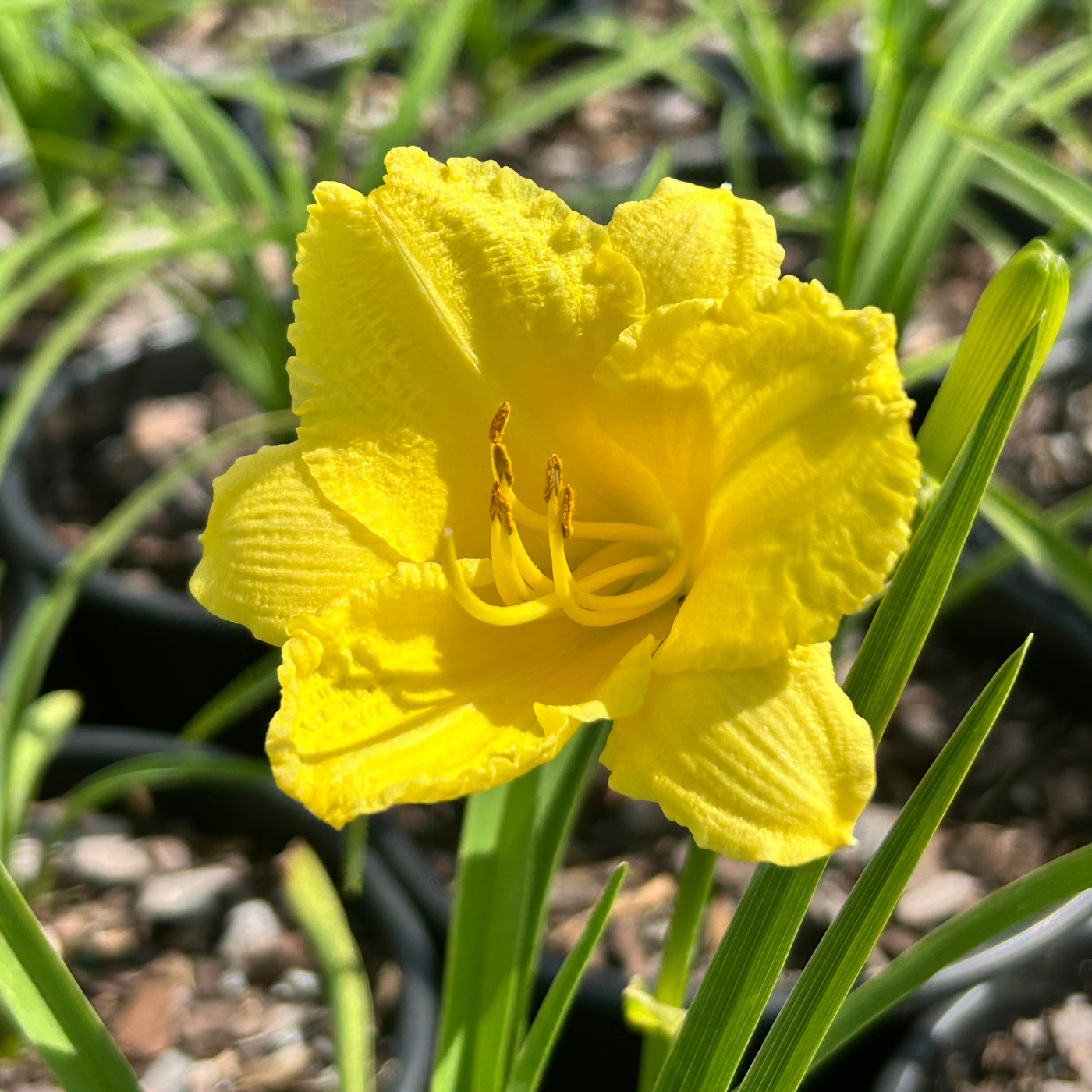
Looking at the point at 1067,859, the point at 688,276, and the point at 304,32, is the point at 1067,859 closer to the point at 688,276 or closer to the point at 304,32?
the point at 688,276

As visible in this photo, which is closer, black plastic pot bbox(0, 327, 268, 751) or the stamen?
the stamen

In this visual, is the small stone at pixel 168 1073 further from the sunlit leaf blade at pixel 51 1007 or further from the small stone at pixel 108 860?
the sunlit leaf blade at pixel 51 1007

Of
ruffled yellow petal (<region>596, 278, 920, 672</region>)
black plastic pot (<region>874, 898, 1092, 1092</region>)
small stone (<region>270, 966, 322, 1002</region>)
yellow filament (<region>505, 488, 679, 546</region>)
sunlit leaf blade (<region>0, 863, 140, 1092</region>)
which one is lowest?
small stone (<region>270, 966, 322, 1002</region>)

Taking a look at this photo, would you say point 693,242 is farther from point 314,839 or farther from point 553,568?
point 314,839

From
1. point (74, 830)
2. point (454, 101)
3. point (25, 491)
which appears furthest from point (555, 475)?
point (454, 101)

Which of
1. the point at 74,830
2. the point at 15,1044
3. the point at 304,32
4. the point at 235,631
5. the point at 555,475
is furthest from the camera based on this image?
the point at 304,32

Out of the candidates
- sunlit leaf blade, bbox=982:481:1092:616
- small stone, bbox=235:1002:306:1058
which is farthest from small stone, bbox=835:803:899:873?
small stone, bbox=235:1002:306:1058

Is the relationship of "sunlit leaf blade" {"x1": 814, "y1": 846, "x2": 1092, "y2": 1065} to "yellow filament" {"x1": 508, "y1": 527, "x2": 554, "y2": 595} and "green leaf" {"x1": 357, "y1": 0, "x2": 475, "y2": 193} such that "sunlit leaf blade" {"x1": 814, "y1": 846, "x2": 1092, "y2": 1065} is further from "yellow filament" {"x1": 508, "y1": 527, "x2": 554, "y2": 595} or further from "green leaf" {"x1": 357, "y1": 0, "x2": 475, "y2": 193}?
"green leaf" {"x1": 357, "y1": 0, "x2": 475, "y2": 193}

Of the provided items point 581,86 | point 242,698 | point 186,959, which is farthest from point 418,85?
point 186,959
